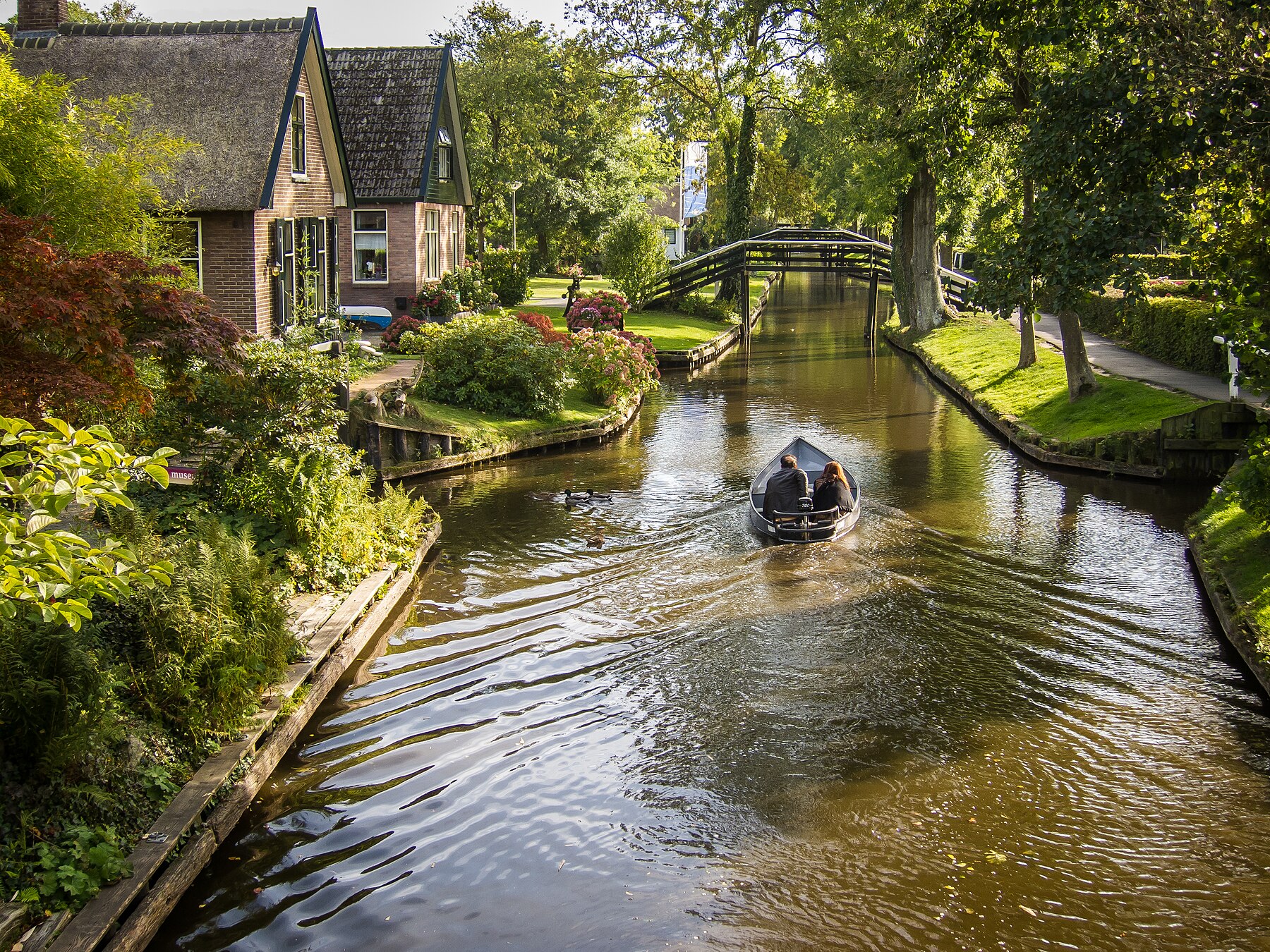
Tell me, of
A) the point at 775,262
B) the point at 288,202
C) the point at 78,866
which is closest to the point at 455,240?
the point at 775,262

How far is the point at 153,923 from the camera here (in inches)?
296

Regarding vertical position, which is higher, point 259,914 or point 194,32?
point 194,32

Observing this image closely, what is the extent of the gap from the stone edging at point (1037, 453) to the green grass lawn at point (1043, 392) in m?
0.23

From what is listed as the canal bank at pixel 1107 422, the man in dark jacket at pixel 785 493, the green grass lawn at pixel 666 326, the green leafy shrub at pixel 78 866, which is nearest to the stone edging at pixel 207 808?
the green leafy shrub at pixel 78 866

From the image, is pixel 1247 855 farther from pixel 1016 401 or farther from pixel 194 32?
pixel 194 32

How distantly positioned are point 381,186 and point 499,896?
3033 cm

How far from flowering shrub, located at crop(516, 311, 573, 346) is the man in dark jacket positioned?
10.1 metres

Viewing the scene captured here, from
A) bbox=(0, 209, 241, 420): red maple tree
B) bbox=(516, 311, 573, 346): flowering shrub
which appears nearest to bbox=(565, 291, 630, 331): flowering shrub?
bbox=(516, 311, 573, 346): flowering shrub

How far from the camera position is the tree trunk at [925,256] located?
39781 millimetres

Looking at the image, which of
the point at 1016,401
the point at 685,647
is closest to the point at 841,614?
the point at 685,647

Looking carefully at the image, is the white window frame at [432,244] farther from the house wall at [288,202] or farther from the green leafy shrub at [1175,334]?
the green leafy shrub at [1175,334]

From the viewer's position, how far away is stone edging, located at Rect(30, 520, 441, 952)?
280 inches

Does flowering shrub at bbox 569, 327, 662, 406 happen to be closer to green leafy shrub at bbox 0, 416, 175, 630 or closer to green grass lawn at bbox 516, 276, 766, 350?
green grass lawn at bbox 516, 276, 766, 350

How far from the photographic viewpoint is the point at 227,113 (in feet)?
80.4
